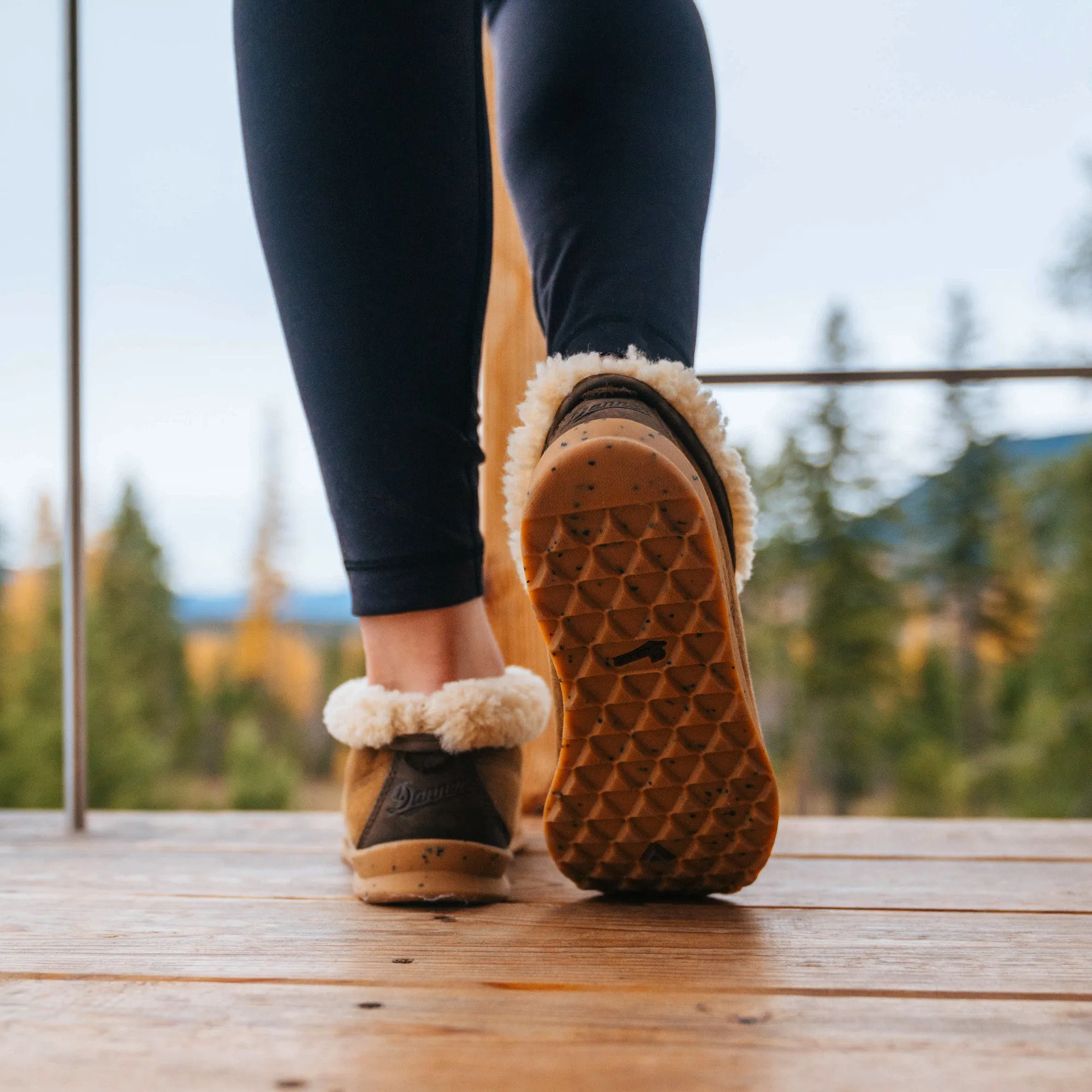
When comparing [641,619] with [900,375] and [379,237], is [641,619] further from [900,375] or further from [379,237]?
[900,375]

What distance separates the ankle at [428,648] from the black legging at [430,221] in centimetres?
1

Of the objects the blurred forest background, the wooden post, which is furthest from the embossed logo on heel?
the blurred forest background

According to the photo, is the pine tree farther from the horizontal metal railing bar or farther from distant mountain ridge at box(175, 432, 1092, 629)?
the horizontal metal railing bar

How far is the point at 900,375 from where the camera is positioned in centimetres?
112

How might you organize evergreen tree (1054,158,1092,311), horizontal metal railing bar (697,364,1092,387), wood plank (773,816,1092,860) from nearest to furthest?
wood plank (773,816,1092,860)
horizontal metal railing bar (697,364,1092,387)
evergreen tree (1054,158,1092,311)

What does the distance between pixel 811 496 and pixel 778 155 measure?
26.7ft

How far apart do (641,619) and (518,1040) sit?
205 millimetres

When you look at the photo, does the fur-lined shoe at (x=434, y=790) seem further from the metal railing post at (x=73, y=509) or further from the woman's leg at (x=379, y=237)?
the metal railing post at (x=73, y=509)

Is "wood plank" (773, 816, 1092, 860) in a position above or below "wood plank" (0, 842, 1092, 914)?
below

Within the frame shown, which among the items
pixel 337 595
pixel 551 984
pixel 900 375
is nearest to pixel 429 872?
pixel 551 984

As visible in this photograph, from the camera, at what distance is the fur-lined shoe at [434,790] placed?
1.99 feet

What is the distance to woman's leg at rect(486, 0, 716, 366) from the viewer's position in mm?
576

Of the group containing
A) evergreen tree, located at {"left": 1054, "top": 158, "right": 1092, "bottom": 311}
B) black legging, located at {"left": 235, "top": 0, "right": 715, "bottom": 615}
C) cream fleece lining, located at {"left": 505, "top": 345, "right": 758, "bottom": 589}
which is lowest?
cream fleece lining, located at {"left": 505, "top": 345, "right": 758, "bottom": 589}

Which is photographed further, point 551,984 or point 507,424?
point 507,424
